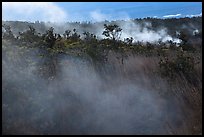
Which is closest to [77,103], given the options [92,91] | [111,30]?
[92,91]

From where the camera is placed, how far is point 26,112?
5.62 meters

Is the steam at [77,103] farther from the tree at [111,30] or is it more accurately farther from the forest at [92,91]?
the tree at [111,30]

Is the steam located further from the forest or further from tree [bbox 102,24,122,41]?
tree [bbox 102,24,122,41]

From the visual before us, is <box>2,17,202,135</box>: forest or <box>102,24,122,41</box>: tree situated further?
<box>102,24,122,41</box>: tree

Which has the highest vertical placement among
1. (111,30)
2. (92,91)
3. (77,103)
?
(111,30)

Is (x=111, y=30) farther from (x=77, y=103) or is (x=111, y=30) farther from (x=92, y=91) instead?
(x=77, y=103)

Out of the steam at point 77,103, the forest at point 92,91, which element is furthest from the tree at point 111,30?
the steam at point 77,103

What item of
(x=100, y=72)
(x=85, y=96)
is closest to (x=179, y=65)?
(x=100, y=72)

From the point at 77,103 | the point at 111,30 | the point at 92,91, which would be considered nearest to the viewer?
the point at 77,103

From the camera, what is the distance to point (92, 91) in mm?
6445

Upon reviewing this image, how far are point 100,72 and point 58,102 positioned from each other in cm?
154

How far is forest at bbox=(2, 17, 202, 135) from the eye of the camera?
5.65 meters

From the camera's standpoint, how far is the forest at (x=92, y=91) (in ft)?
18.5

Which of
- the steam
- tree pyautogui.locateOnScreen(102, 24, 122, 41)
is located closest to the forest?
the steam
